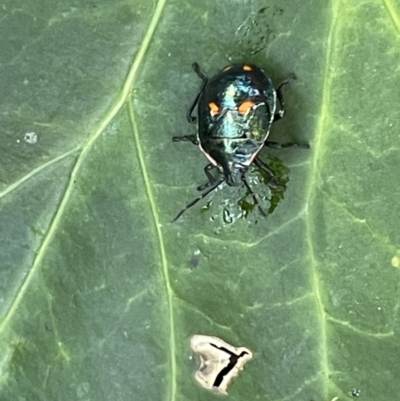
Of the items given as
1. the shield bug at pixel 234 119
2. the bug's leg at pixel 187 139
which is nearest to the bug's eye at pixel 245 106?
the shield bug at pixel 234 119

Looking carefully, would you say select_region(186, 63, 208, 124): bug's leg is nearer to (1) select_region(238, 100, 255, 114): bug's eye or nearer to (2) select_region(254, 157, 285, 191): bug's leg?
(1) select_region(238, 100, 255, 114): bug's eye

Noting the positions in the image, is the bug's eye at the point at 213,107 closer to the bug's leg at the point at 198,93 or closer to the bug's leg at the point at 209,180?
the bug's leg at the point at 198,93

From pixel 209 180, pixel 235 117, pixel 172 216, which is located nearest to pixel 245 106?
pixel 235 117

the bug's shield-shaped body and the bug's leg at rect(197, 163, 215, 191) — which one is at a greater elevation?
the bug's shield-shaped body

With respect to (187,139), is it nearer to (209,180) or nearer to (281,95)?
(209,180)

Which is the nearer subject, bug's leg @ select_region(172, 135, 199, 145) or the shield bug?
the shield bug

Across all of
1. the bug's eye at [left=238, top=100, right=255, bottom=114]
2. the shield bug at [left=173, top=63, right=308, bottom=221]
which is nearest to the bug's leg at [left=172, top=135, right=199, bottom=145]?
the shield bug at [left=173, top=63, right=308, bottom=221]

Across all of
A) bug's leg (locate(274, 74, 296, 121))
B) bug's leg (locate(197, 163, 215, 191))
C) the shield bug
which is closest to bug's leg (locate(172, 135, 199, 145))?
the shield bug
